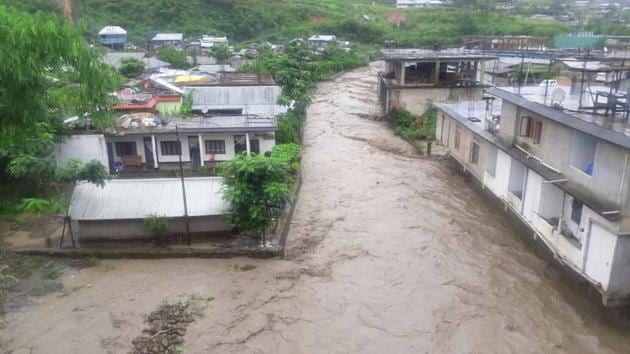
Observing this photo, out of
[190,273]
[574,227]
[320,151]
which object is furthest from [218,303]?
[320,151]

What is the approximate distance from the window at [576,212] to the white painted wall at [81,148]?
17.2 metres

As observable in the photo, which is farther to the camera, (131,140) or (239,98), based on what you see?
(239,98)

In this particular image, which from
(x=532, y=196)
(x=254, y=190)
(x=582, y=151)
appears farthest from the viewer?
(x=254, y=190)

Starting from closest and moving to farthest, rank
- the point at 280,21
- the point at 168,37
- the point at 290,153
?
1. the point at 290,153
2. the point at 168,37
3. the point at 280,21

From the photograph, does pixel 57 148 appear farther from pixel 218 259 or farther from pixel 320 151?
pixel 320 151

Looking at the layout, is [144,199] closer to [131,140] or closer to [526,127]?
[131,140]

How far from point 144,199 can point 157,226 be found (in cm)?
109

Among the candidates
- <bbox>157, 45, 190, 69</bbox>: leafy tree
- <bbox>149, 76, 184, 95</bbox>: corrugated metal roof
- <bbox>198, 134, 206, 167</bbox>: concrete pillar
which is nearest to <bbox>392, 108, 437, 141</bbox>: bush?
<bbox>198, 134, 206, 167</bbox>: concrete pillar

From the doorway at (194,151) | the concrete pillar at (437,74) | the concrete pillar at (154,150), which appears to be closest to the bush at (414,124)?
the concrete pillar at (437,74)

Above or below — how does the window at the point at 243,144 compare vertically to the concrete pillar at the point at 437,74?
below

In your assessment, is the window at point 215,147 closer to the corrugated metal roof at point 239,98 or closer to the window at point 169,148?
the window at point 169,148

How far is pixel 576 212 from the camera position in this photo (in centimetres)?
1345

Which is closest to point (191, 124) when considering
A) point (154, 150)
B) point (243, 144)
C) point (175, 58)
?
point (154, 150)

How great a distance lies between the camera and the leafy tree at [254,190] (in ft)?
49.7
